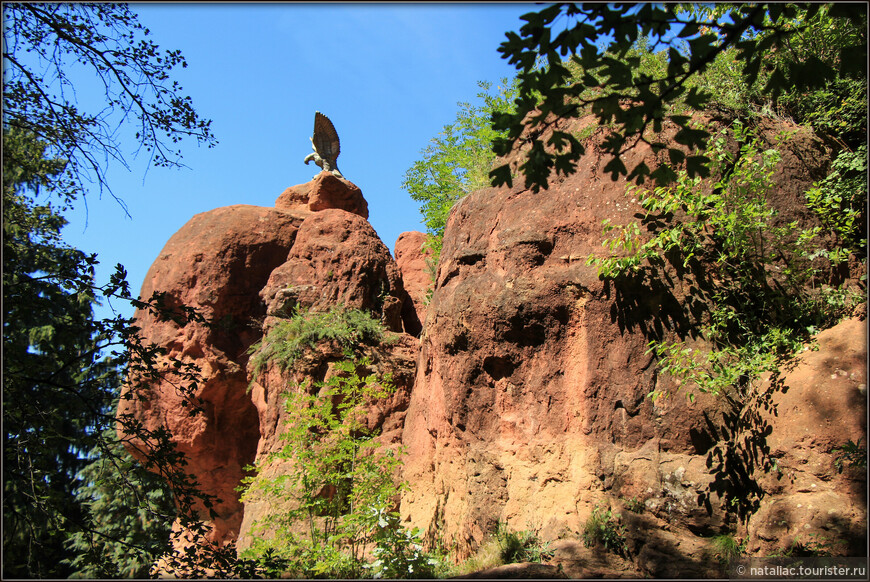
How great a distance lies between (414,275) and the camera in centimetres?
1470

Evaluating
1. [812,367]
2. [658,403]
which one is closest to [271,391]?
[658,403]

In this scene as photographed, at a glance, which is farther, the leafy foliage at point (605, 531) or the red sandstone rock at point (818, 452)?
the leafy foliage at point (605, 531)

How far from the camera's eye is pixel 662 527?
6.16 m

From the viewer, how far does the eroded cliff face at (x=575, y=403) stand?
228 inches

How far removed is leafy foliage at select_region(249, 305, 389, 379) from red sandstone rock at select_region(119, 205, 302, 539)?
1968mm

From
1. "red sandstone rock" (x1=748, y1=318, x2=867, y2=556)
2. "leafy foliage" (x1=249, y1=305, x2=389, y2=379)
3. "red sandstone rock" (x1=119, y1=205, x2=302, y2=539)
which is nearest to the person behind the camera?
"red sandstone rock" (x1=748, y1=318, x2=867, y2=556)

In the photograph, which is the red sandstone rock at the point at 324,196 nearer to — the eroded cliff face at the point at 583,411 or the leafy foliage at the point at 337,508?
the eroded cliff face at the point at 583,411

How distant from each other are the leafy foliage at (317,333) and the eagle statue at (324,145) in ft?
20.5

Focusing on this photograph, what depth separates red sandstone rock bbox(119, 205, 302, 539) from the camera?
41.0 feet

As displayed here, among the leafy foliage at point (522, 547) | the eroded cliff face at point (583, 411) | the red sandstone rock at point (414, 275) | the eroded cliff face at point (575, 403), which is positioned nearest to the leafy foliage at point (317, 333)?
the eroded cliff face at point (575, 403)

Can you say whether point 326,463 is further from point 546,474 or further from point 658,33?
point 658,33

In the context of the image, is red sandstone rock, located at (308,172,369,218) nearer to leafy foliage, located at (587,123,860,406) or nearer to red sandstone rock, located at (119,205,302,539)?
red sandstone rock, located at (119,205,302,539)

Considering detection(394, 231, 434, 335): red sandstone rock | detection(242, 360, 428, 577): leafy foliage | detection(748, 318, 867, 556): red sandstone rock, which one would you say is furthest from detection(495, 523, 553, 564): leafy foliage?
detection(394, 231, 434, 335): red sandstone rock

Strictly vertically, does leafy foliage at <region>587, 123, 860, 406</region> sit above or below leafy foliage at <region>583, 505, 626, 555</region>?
above
